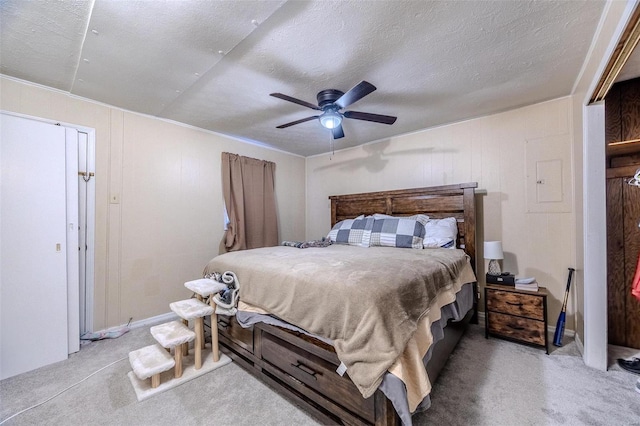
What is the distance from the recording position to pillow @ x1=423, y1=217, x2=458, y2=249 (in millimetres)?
2721

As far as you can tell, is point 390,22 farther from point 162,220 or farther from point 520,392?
point 162,220

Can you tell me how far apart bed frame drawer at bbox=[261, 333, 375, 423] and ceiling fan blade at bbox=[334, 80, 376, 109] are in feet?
6.00

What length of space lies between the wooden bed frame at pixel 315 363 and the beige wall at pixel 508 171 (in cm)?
36

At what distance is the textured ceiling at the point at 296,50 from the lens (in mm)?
1497

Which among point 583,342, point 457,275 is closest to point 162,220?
point 457,275

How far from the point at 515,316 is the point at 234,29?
328 centimetres

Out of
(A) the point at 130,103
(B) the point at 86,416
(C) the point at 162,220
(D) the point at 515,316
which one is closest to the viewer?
(B) the point at 86,416

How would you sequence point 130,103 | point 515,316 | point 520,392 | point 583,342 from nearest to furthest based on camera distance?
point 520,392, point 583,342, point 515,316, point 130,103

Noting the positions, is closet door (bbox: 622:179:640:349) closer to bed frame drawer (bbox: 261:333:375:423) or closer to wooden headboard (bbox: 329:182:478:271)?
wooden headboard (bbox: 329:182:478:271)

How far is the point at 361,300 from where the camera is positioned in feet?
4.26

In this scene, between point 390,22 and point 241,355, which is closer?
point 390,22

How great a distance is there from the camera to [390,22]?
5.17 ft

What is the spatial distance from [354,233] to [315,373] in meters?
1.95

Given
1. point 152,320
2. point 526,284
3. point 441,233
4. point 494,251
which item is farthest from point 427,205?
point 152,320
